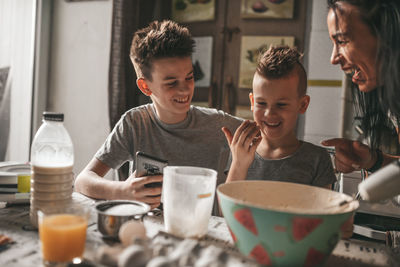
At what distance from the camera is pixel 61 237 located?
67 centimetres

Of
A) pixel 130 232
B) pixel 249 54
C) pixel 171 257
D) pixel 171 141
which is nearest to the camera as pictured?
pixel 171 257

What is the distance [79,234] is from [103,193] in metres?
0.45

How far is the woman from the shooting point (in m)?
0.81

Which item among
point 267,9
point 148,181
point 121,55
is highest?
point 267,9

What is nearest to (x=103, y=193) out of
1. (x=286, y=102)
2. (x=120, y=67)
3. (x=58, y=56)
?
(x=286, y=102)

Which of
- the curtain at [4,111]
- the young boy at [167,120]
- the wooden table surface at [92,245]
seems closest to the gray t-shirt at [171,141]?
the young boy at [167,120]

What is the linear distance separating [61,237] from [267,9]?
251 centimetres

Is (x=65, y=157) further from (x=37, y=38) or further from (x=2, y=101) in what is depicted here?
(x=37, y=38)

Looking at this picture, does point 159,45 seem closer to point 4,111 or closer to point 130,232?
point 130,232

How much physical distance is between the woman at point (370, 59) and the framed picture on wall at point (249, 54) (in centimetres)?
166

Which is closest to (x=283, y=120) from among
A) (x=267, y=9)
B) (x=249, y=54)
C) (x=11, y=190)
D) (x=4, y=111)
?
(x=11, y=190)

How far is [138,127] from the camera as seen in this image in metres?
1.51

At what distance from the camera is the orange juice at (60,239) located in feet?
2.22

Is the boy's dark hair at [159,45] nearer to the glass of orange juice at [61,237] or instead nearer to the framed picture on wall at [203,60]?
the glass of orange juice at [61,237]
